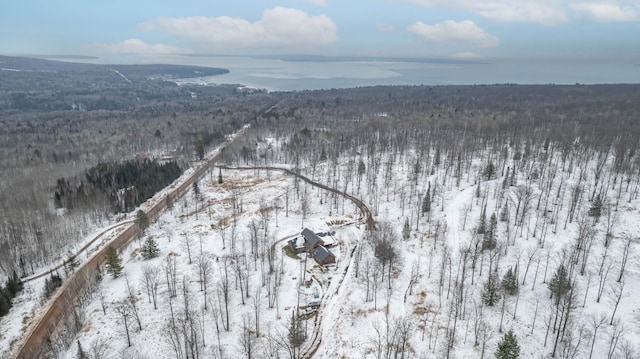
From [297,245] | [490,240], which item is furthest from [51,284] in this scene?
[490,240]

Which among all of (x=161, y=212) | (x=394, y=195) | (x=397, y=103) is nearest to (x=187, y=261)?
(x=161, y=212)

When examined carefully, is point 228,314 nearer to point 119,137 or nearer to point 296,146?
point 296,146

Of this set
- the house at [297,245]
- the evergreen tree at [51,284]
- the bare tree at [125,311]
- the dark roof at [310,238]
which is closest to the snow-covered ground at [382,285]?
the bare tree at [125,311]

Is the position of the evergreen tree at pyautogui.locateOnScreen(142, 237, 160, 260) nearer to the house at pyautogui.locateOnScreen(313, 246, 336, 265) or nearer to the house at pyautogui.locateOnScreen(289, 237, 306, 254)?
the house at pyautogui.locateOnScreen(289, 237, 306, 254)

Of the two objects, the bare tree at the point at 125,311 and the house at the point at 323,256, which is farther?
the house at the point at 323,256

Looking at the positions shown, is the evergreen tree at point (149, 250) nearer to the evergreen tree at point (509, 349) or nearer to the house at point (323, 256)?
the house at point (323, 256)

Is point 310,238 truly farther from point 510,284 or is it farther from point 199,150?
point 199,150
